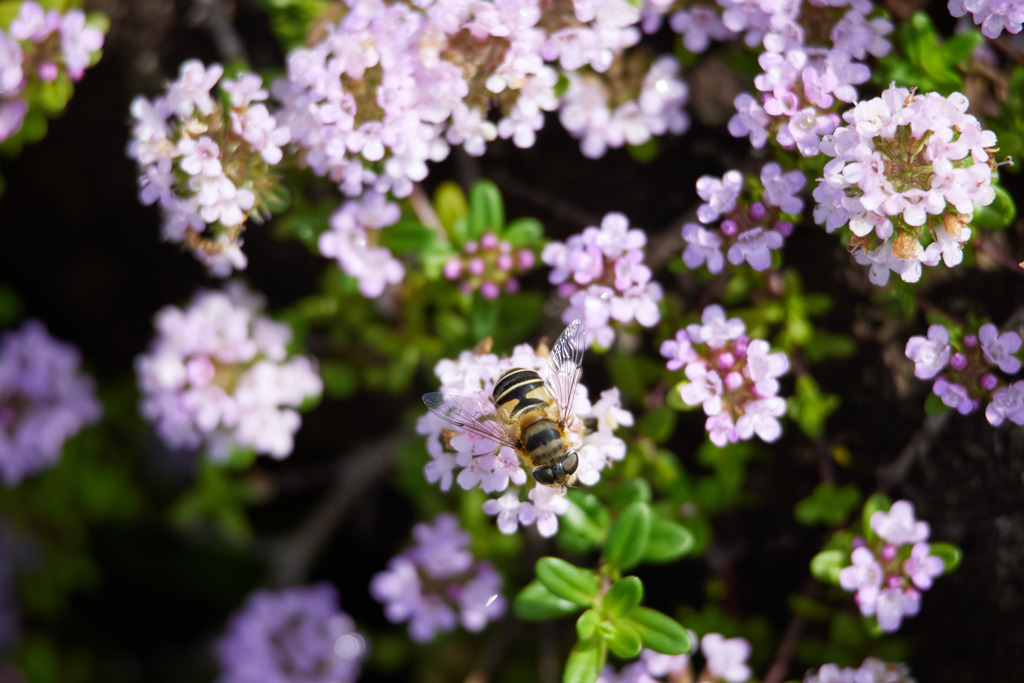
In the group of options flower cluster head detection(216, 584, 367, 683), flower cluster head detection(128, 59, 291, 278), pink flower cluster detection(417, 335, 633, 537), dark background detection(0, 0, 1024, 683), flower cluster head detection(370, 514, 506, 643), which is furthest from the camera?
flower cluster head detection(216, 584, 367, 683)

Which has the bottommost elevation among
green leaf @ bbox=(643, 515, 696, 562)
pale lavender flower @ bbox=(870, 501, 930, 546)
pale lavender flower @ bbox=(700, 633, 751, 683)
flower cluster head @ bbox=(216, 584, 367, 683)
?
flower cluster head @ bbox=(216, 584, 367, 683)

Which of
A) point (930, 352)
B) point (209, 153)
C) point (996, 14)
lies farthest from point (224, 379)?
point (996, 14)

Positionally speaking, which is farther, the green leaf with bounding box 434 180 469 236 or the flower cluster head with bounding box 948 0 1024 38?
the green leaf with bounding box 434 180 469 236

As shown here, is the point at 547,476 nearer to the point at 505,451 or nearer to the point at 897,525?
the point at 505,451

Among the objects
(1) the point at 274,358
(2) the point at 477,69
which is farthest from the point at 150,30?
(2) the point at 477,69

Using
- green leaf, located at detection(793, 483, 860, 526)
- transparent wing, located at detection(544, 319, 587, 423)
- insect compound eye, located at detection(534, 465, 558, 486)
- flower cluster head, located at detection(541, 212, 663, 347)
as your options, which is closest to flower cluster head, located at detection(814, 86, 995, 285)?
flower cluster head, located at detection(541, 212, 663, 347)

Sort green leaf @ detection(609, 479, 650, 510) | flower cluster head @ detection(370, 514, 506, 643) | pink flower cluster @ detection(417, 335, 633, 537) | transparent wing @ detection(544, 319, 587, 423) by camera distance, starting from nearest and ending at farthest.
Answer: pink flower cluster @ detection(417, 335, 633, 537) → transparent wing @ detection(544, 319, 587, 423) → green leaf @ detection(609, 479, 650, 510) → flower cluster head @ detection(370, 514, 506, 643)

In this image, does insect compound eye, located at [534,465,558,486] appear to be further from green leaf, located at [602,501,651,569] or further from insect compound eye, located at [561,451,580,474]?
green leaf, located at [602,501,651,569]
